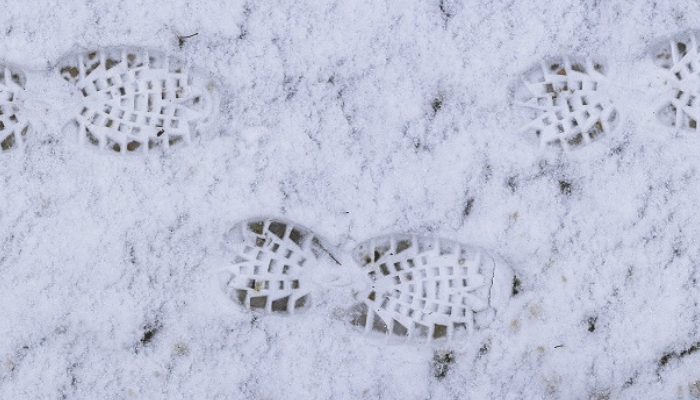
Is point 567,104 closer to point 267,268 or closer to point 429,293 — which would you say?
point 429,293

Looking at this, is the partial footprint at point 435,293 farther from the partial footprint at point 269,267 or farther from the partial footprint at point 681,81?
the partial footprint at point 681,81

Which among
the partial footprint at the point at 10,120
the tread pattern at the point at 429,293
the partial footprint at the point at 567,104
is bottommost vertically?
the tread pattern at the point at 429,293

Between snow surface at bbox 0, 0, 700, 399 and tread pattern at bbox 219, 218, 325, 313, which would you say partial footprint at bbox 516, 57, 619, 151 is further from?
tread pattern at bbox 219, 218, 325, 313

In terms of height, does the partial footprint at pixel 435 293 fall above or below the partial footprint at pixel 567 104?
below

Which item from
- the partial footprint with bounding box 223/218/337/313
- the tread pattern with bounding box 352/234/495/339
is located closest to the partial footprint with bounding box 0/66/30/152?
the partial footprint with bounding box 223/218/337/313

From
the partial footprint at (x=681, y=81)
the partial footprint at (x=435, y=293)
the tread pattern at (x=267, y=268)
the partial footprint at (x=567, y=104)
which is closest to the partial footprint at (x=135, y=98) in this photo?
the tread pattern at (x=267, y=268)
